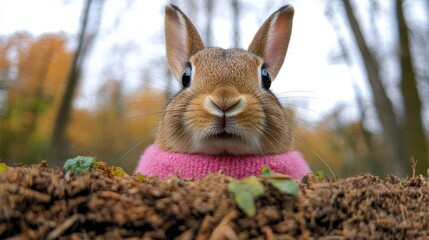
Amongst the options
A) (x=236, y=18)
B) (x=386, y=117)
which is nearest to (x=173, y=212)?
(x=386, y=117)

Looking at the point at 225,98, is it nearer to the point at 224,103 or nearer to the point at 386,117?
the point at 224,103

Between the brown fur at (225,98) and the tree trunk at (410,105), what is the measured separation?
190 inches

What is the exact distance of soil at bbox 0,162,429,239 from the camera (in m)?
1.17

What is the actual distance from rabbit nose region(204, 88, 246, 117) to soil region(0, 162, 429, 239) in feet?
2.70

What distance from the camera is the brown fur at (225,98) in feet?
7.41

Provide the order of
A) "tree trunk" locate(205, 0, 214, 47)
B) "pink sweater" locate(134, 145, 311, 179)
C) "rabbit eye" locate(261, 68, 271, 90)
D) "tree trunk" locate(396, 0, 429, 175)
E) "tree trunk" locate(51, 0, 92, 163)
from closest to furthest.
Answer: "pink sweater" locate(134, 145, 311, 179) → "rabbit eye" locate(261, 68, 271, 90) → "tree trunk" locate(396, 0, 429, 175) → "tree trunk" locate(51, 0, 92, 163) → "tree trunk" locate(205, 0, 214, 47)

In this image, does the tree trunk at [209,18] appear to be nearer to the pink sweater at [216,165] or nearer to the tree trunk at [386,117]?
the tree trunk at [386,117]

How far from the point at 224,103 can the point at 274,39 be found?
3.93 ft

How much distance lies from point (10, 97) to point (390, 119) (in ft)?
20.7

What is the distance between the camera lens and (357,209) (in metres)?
1.37

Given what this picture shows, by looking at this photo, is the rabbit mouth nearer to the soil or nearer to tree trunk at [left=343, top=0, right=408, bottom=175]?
the soil

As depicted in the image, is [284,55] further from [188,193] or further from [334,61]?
[334,61]

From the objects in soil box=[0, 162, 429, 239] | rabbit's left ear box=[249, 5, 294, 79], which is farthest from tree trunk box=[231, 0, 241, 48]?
soil box=[0, 162, 429, 239]

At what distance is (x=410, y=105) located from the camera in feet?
25.1
